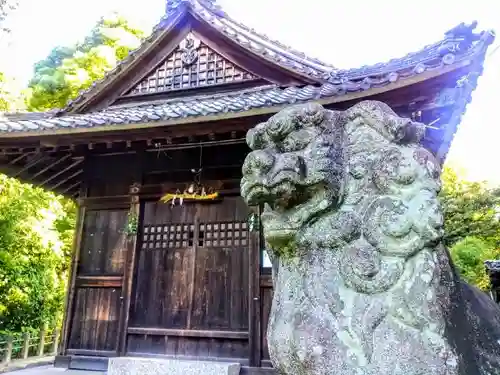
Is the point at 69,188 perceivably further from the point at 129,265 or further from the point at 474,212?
the point at 474,212

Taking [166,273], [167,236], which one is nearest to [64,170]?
[167,236]

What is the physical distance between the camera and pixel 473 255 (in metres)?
16.6

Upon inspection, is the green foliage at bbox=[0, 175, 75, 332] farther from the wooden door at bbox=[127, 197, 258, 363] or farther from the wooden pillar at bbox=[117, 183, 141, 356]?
the wooden door at bbox=[127, 197, 258, 363]

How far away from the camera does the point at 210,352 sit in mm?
5805

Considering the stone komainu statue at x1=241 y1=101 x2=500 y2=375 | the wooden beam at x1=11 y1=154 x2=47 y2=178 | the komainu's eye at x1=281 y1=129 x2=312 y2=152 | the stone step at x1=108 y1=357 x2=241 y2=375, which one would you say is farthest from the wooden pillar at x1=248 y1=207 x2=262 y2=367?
the komainu's eye at x1=281 y1=129 x2=312 y2=152

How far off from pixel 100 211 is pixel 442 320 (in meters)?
6.39

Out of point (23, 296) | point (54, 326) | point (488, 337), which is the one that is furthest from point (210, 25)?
point (54, 326)

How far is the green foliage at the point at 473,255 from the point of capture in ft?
53.7

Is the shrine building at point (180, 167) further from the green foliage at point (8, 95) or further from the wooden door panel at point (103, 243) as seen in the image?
the green foliage at point (8, 95)

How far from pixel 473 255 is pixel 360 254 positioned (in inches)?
687

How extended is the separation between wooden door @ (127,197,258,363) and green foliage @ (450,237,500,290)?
13.6 m

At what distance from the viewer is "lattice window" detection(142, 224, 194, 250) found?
21.0ft

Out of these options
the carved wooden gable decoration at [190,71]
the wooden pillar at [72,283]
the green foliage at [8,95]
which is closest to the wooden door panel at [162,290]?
the wooden pillar at [72,283]

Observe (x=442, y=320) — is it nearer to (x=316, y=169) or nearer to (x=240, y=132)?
(x=316, y=169)
